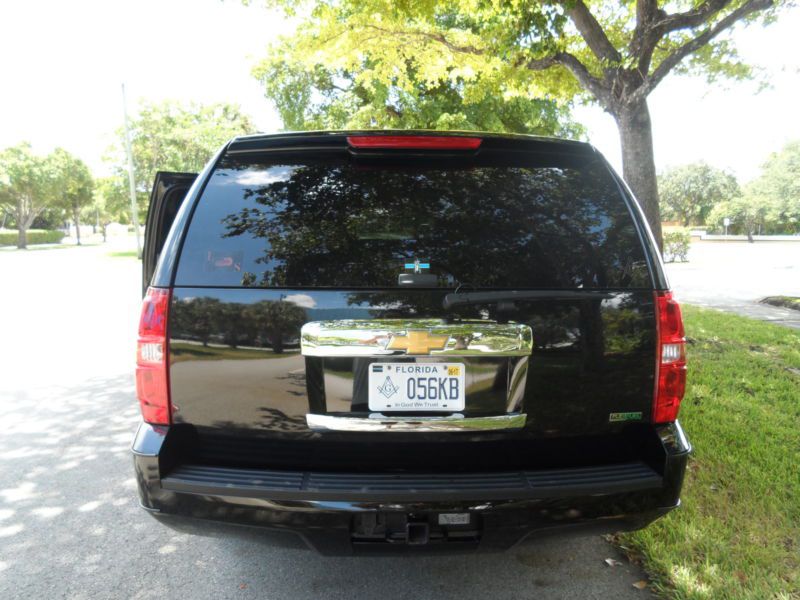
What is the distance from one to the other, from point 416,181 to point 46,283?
725 inches

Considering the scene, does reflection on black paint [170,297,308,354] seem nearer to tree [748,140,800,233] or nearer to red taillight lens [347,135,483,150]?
red taillight lens [347,135,483,150]

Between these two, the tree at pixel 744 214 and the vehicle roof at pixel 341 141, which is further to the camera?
the tree at pixel 744 214

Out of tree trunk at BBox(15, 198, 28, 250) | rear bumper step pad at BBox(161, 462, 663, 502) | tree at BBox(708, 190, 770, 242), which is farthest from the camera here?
tree at BBox(708, 190, 770, 242)

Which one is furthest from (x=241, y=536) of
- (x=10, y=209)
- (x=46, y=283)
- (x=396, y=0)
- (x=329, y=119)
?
(x=10, y=209)

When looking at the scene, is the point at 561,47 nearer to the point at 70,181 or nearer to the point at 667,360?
the point at 667,360

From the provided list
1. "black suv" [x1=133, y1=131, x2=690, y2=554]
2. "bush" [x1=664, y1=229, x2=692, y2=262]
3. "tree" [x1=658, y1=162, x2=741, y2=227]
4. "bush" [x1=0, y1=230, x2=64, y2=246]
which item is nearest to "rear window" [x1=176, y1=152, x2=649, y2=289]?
"black suv" [x1=133, y1=131, x2=690, y2=554]

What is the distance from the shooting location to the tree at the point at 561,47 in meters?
6.32

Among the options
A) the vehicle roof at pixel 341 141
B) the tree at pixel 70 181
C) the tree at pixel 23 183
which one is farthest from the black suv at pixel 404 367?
the tree at pixel 70 181

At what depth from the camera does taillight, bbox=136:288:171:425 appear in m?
1.93

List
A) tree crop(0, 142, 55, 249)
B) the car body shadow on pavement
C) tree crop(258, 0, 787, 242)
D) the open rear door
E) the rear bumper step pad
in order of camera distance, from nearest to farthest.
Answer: the rear bumper step pad
the car body shadow on pavement
the open rear door
tree crop(258, 0, 787, 242)
tree crop(0, 142, 55, 249)

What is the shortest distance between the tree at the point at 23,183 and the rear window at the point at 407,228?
53316 mm

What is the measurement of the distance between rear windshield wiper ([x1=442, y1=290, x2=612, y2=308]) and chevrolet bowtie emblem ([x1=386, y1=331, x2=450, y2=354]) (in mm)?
123

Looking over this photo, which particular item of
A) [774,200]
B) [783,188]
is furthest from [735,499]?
[783,188]

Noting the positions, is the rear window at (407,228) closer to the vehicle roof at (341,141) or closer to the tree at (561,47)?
the vehicle roof at (341,141)
